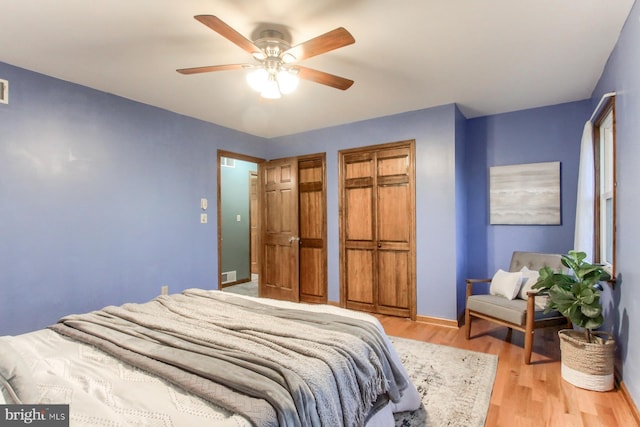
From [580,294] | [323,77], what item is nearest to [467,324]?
[580,294]

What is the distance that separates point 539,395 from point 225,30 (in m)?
3.01

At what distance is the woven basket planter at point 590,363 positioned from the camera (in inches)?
88.0

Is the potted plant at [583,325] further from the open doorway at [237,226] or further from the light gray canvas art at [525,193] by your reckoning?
the open doorway at [237,226]

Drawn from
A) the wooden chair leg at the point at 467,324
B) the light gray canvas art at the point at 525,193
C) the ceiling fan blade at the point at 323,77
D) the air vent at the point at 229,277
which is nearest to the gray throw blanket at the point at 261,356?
the ceiling fan blade at the point at 323,77

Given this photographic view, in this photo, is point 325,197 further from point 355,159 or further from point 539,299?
point 539,299

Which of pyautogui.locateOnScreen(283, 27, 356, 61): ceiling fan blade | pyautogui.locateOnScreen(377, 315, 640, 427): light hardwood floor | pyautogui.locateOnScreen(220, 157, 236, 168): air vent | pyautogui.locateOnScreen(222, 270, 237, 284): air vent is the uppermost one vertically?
pyautogui.locateOnScreen(283, 27, 356, 61): ceiling fan blade

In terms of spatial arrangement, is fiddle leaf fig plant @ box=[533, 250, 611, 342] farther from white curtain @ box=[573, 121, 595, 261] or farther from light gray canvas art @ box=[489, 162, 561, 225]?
light gray canvas art @ box=[489, 162, 561, 225]

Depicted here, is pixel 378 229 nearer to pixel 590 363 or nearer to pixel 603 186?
pixel 603 186

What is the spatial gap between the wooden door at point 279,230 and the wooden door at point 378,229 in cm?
77

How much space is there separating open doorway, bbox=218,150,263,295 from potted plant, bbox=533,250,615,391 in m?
4.21

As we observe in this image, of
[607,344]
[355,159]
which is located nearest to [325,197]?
[355,159]

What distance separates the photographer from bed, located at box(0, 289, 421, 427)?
107cm

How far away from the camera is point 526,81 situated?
9.86 feet

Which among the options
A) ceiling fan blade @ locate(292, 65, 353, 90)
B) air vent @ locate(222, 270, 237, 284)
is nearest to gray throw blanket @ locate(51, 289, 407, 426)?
ceiling fan blade @ locate(292, 65, 353, 90)
